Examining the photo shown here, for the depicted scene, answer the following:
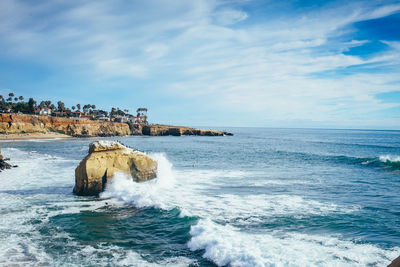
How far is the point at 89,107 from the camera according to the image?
168 metres

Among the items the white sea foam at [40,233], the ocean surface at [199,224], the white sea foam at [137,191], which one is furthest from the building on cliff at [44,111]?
the white sea foam at [137,191]

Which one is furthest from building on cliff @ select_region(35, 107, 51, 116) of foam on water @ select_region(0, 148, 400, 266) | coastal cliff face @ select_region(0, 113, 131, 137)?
foam on water @ select_region(0, 148, 400, 266)

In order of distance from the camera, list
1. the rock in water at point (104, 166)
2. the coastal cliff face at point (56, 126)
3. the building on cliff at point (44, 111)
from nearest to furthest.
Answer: the rock in water at point (104, 166), the coastal cliff face at point (56, 126), the building on cliff at point (44, 111)

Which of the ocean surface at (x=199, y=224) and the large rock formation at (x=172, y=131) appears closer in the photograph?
the ocean surface at (x=199, y=224)

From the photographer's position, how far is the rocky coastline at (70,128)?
3140 inches

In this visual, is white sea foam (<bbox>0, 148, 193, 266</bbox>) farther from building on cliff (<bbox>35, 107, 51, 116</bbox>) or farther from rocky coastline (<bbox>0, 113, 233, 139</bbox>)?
building on cliff (<bbox>35, 107, 51, 116</bbox>)

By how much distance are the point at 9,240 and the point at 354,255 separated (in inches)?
413

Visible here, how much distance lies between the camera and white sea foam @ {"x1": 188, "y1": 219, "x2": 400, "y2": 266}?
7.37m

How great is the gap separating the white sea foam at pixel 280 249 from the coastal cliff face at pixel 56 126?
87.7m

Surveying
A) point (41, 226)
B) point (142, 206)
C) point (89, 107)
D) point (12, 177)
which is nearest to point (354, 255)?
point (142, 206)

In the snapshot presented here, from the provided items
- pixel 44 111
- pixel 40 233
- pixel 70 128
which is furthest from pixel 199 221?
pixel 44 111

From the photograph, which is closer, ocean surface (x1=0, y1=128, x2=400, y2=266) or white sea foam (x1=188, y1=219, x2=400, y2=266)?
white sea foam (x1=188, y1=219, x2=400, y2=266)

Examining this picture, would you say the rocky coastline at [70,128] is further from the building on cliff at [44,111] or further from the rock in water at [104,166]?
the rock in water at [104,166]

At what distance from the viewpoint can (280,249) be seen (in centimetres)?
808
